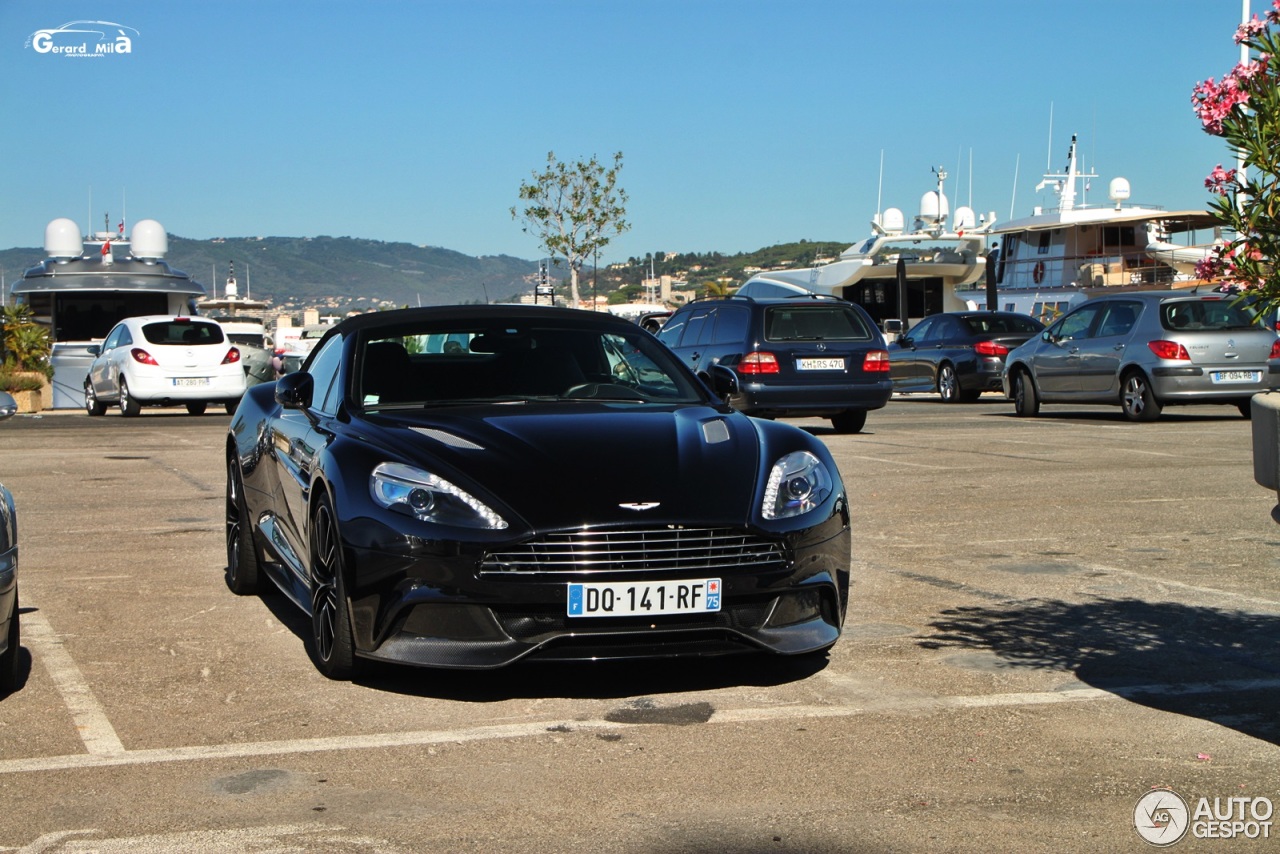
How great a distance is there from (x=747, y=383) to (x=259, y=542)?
446 inches

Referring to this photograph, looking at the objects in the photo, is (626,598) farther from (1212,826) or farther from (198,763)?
(1212,826)

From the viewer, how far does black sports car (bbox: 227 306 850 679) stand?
530 centimetres

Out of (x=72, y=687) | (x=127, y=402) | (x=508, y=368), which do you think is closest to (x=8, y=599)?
(x=72, y=687)

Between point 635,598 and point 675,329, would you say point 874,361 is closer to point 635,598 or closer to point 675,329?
point 675,329

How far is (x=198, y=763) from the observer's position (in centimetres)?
473

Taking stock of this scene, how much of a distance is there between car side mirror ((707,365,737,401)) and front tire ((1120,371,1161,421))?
12.7 meters

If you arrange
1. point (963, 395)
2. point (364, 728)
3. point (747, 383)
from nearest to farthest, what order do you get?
point (364, 728) < point (747, 383) < point (963, 395)

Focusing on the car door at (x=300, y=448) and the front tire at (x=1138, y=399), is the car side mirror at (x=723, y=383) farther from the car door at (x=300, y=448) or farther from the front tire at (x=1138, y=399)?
the front tire at (x=1138, y=399)

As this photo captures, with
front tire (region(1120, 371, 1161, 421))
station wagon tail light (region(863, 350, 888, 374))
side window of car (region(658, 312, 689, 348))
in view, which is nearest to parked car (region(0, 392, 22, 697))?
station wagon tail light (region(863, 350, 888, 374))

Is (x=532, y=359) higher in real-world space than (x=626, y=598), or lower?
higher

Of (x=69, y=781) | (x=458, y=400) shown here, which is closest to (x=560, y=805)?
(x=69, y=781)

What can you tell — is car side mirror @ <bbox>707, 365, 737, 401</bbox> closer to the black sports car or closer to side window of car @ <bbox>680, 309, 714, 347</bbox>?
the black sports car

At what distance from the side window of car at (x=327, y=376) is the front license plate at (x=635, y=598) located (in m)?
1.86

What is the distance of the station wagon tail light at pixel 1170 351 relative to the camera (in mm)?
18453
